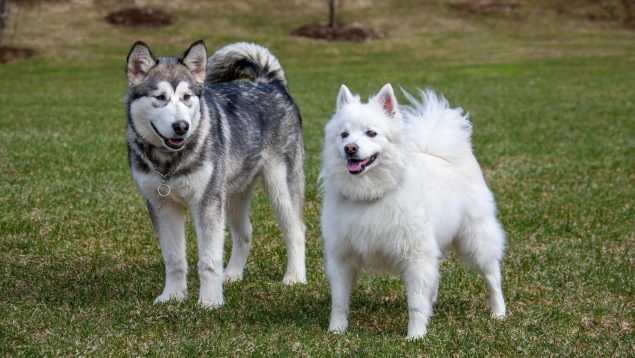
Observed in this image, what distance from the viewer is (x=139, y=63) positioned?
6.81 m

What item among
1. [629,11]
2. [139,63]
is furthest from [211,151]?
[629,11]

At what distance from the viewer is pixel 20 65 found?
36.4m

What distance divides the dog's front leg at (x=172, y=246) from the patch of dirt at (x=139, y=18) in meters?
40.2

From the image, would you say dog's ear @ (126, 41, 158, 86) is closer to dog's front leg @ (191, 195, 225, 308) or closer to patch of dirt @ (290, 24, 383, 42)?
dog's front leg @ (191, 195, 225, 308)

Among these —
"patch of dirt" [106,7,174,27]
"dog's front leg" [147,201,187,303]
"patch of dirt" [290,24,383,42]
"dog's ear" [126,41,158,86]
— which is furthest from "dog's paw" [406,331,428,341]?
"patch of dirt" [106,7,174,27]

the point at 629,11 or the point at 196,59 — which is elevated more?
the point at 196,59

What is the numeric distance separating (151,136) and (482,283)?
3214 mm

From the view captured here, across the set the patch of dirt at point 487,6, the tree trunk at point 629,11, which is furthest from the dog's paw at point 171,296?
the tree trunk at point 629,11

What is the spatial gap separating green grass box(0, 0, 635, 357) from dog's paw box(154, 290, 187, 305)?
16cm

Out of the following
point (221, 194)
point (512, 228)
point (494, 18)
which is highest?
point (221, 194)

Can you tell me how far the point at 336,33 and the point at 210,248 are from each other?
4016 cm

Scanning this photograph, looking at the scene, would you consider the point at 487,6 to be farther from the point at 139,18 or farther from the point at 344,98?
the point at 344,98

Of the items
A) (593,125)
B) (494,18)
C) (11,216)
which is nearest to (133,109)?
(11,216)

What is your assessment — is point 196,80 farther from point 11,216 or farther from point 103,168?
point 103,168
